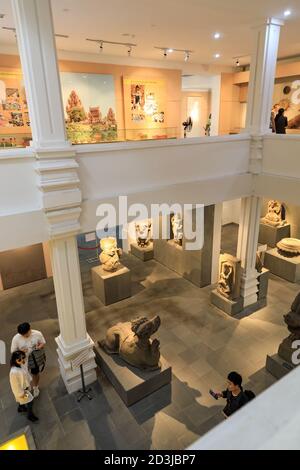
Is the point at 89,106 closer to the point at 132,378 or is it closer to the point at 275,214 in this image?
the point at 275,214

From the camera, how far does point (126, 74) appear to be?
426 inches

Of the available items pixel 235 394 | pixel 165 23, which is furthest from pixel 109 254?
pixel 165 23

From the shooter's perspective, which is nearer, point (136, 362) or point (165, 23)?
point (136, 362)

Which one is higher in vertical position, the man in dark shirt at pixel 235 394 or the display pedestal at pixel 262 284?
the man in dark shirt at pixel 235 394

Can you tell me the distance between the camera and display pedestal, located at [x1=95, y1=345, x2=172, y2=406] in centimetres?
568

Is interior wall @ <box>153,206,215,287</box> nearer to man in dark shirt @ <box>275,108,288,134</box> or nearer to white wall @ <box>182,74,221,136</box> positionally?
man in dark shirt @ <box>275,108,288,134</box>

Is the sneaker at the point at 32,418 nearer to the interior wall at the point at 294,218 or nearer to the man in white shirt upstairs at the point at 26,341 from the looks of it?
the man in white shirt upstairs at the point at 26,341

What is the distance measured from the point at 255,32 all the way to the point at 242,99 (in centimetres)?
758

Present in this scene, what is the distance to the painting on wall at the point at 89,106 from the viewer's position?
32.0 feet

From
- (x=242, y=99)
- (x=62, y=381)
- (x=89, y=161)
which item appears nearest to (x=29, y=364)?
(x=62, y=381)

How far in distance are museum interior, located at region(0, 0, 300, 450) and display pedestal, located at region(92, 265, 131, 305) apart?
0.22 feet

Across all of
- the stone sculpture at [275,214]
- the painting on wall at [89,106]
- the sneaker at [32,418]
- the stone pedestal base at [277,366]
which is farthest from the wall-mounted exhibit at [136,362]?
the stone sculpture at [275,214]

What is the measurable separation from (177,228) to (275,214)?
173 inches

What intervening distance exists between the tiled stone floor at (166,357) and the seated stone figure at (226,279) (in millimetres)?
618
